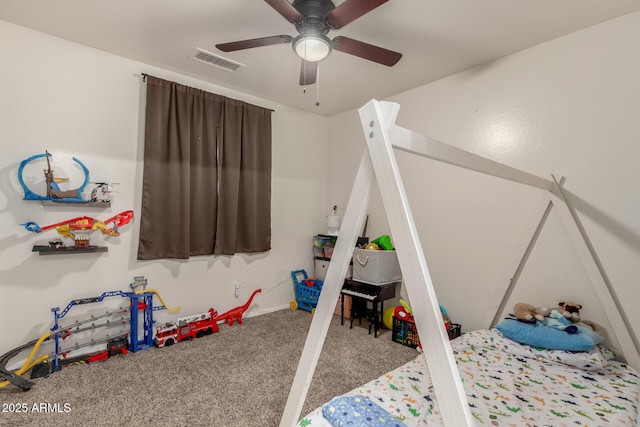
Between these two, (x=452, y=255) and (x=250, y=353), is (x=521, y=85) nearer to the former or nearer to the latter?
(x=452, y=255)

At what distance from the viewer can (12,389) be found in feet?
6.23

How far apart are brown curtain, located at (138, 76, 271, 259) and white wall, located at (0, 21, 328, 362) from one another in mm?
129

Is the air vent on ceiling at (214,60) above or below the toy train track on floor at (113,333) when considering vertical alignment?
above

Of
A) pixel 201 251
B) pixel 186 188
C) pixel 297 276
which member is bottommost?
pixel 297 276

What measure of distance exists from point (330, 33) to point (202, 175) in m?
1.74

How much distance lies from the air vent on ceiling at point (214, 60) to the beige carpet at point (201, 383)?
2488 mm

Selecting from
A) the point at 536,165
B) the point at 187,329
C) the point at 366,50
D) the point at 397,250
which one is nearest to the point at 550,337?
the point at 536,165

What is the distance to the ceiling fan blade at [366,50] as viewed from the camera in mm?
1809

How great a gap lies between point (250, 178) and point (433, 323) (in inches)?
110

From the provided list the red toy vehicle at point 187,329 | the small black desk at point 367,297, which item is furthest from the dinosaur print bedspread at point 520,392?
the red toy vehicle at point 187,329

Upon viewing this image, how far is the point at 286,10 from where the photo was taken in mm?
1592

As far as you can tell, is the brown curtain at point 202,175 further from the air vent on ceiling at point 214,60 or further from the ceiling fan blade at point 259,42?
the ceiling fan blade at point 259,42

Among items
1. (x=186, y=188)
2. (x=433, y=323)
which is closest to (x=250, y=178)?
(x=186, y=188)

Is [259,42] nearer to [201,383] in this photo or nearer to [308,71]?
[308,71]
